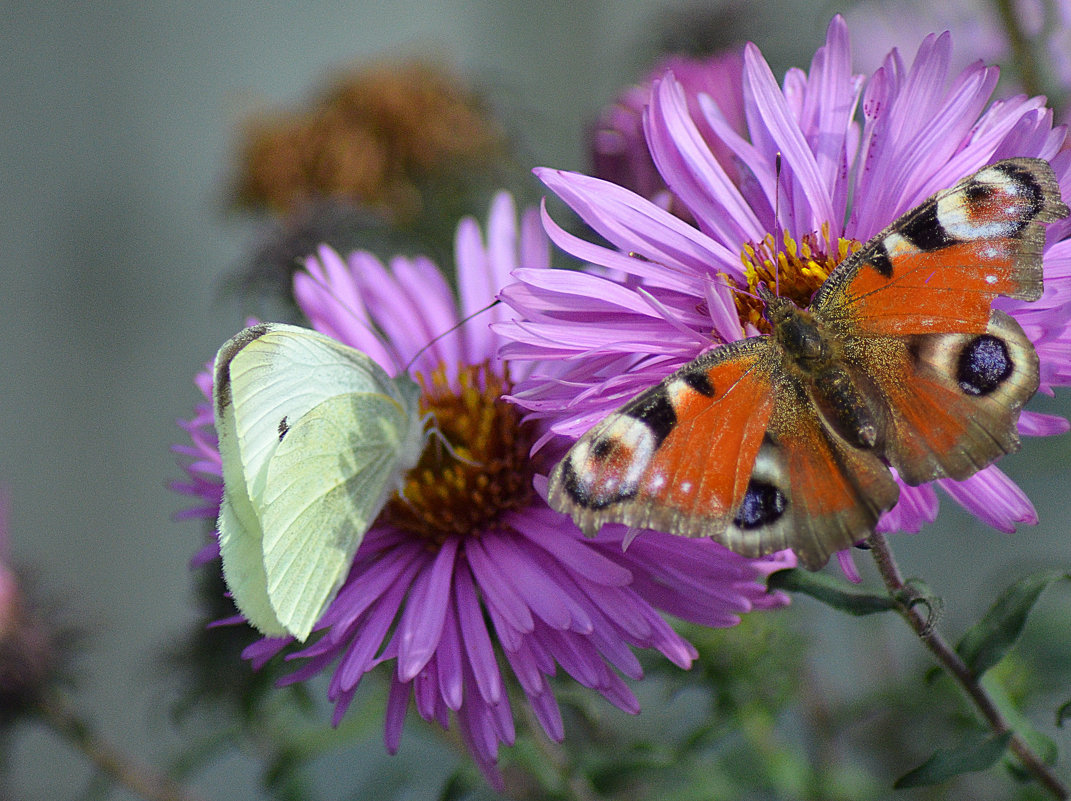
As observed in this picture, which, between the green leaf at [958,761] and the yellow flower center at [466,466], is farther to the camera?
the yellow flower center at [466,466]

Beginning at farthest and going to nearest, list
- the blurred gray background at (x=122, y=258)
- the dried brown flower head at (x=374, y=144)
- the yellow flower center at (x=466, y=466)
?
the blurred gray background at (x=122, y=258)
the dried brown flower head at (x=374, y=144)
the yellow flower center at (x=466, y=466)

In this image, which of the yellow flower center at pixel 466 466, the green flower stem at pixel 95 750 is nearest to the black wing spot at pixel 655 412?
the yellow flower center at pixel 466 466

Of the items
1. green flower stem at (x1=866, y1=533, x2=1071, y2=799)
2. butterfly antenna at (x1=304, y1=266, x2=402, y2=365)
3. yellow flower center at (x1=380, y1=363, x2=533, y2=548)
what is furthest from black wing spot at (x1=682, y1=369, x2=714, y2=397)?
butterfly antenna at (x1=304, y1=266, x2=402, y2=365)

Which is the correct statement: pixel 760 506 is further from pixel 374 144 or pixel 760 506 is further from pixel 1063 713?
pixel 374 144

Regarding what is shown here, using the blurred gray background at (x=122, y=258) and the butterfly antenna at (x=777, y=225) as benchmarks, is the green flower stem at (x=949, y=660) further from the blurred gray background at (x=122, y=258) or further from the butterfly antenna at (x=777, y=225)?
the blurred gray background at (x=122, y=258)

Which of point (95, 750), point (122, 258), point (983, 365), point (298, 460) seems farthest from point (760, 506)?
point (122, 258)

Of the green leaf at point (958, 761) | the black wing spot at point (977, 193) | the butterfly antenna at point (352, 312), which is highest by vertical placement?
the butterfly antenna at point (352, 312)
